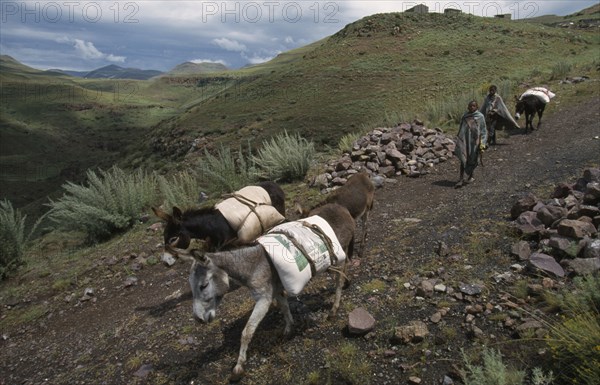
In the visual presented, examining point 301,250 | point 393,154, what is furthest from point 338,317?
point 393,154

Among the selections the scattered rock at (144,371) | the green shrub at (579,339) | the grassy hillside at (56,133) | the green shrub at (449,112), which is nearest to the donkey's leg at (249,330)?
the scattered rock at (144,371)

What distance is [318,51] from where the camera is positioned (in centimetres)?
4375

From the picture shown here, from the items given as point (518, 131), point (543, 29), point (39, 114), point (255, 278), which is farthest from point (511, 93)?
point (39, 114)

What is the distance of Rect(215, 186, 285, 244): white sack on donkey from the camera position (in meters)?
5.43

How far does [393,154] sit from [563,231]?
650 cm

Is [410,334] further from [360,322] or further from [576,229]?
[576,229]

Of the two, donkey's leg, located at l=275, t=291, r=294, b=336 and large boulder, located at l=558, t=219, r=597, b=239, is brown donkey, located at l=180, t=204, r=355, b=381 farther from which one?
large boulder, located at l=558, t=219, r=597, b=239

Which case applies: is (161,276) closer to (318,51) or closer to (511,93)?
(511,93)

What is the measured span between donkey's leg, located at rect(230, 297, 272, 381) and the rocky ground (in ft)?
0.46

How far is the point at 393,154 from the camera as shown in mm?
11008

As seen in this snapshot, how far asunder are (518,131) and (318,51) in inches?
1345

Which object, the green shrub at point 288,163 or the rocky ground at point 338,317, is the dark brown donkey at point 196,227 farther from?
Answer: the green shrub at point 288,163

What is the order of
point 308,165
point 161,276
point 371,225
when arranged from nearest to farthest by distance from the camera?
point 161,276 → point 371,225 → point 308,165

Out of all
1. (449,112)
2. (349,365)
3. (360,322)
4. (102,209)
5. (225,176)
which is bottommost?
(349,365)
